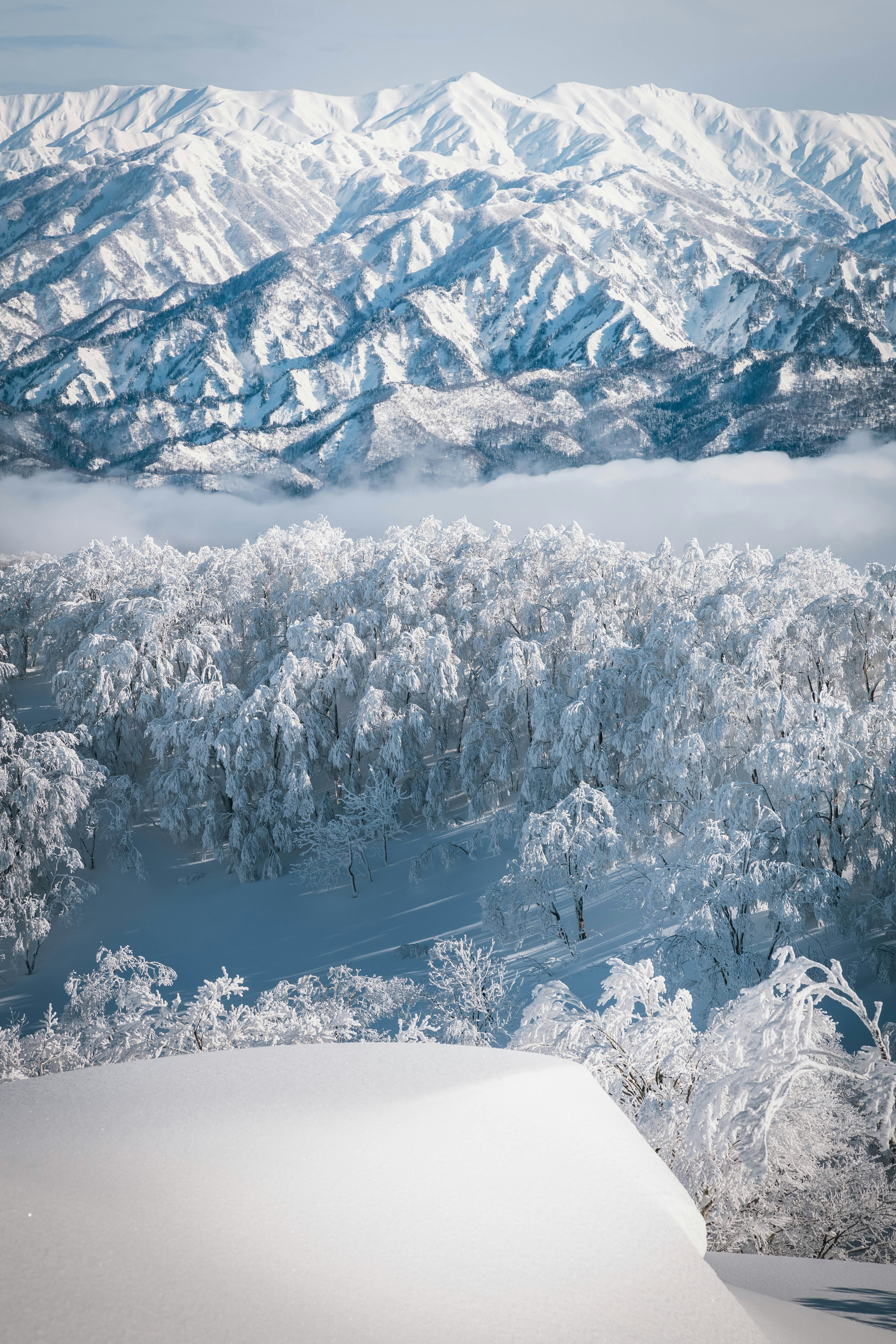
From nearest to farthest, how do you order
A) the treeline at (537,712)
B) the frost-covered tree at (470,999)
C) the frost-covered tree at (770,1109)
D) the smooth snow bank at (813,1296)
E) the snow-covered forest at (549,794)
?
the smooth snow bank at (813,1296)
the frost-covered tree at (770,1109)
the snow-covered forest at (549,794)
the frost-covered tree at (470,999)
the treeline at (537,712)

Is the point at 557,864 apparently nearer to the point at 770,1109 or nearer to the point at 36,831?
the point at 770,1109

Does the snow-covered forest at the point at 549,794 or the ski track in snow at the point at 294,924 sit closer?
the snow-covered forest at the point at 549,794

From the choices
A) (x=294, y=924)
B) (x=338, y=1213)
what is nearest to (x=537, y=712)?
(x=294, y=924)

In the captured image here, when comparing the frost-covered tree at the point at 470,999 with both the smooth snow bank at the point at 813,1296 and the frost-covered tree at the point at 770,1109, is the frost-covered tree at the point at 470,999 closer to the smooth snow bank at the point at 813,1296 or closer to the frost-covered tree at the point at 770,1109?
the frost-covered tree at the point at 770,1109

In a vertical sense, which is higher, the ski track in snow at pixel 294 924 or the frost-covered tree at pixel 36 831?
the frost-covered tree at pixel 36 831

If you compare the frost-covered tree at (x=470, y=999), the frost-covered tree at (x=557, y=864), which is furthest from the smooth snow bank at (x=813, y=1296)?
the frost-covered tree at (x=557, y=864)

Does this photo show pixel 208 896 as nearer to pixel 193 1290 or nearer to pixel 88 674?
pixel 88 674
